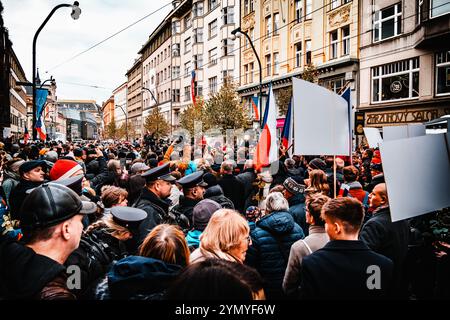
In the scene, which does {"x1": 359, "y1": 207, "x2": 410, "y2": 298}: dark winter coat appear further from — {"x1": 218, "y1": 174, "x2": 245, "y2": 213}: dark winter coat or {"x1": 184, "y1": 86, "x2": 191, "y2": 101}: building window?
{"x1": 184, "y1": 86, "x2": 191, "y2": 101}: building window

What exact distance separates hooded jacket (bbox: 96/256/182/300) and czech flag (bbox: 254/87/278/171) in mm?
5907

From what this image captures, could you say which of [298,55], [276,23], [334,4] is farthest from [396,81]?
[276,23]

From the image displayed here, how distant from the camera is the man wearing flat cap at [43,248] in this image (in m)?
1.88

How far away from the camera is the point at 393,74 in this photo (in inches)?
820

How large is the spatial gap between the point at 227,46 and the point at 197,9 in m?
9.34

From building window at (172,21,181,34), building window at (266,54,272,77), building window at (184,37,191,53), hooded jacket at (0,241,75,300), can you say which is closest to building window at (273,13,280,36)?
building window at (266,54,272,77)

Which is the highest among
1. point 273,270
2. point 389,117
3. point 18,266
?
point 389,117

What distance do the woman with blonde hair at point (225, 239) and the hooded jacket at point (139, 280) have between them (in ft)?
2.22

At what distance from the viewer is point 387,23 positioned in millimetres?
21109

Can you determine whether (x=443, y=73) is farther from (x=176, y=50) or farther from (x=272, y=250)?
(x=176, y=50)

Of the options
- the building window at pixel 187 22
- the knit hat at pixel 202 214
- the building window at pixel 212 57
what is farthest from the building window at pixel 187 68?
the knit hat at pixel 202 214
